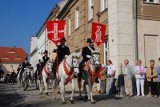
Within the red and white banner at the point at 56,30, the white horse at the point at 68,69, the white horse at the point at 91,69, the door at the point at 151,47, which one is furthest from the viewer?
the door at the point at 151,47

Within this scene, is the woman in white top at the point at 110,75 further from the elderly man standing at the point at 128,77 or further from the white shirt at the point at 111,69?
the elderly man standing at the point at 128,77

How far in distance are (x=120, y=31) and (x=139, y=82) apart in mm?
3438

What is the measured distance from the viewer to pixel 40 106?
42.1ft

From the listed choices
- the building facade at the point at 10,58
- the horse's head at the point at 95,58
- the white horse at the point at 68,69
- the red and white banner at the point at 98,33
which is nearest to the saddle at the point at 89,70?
the horse's head at the point at 95,58

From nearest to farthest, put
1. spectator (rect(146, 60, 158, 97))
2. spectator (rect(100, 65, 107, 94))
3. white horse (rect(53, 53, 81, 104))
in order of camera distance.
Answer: white horse (rect(53, 53, 81, 104)), spectator (rect(146, 60, 158, 97)), spectator (rect(100, 65, 107, 94))

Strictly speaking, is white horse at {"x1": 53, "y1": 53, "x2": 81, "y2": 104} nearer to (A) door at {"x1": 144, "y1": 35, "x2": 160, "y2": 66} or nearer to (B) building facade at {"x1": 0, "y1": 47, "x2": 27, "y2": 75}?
(A) door at {"x1": 144, "y1": 35, "x2": 160, "y2": 66}

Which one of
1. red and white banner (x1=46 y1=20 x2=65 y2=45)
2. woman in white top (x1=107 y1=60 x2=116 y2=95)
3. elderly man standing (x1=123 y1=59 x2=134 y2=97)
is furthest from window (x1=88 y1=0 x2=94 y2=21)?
elderly man standing (x1=123 y1=59 x2=134 y2=97)

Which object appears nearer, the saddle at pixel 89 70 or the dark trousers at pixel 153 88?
the saddle at pixel 89 70

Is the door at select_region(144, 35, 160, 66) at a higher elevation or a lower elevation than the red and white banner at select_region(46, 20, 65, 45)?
lower

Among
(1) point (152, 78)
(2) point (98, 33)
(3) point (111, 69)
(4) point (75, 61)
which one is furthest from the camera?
(2) point (98, 33)


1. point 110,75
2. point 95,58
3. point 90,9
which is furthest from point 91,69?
point 90,9

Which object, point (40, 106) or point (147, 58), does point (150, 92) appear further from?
point (40, 106)

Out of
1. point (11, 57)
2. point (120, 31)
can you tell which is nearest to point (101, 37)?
point (120, 31)

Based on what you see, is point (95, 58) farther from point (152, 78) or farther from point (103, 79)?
point (103, 79)
